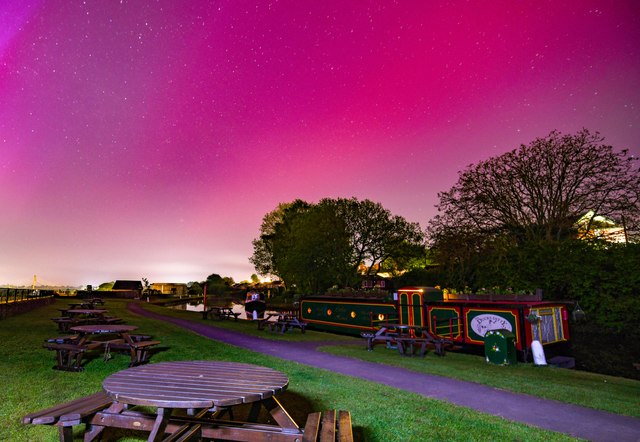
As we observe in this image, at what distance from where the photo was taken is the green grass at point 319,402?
15.5 ft

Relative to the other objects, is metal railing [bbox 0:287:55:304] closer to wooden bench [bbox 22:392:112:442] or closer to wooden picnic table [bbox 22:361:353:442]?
wooden bench [bbox 22:392:112:442]

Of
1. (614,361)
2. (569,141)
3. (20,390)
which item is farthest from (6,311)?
(569,141)

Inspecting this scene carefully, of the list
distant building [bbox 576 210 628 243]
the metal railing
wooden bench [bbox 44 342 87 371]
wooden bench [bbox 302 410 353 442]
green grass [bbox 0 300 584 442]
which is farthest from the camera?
the metal railing

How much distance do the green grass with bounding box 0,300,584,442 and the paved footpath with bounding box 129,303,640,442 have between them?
47cm

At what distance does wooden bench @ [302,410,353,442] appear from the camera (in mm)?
3273

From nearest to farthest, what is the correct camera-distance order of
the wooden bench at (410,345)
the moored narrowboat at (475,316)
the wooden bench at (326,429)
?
the wooden bench at (326,429) → the wooden bench at (410,345) → the moored narrowboat at (475,316)

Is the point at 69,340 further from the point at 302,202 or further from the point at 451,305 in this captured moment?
the point at 302,202

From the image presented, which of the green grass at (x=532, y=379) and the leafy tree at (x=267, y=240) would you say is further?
the leafy tree at (x=267, y=240)

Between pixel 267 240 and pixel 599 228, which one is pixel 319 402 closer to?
pixel 599 228

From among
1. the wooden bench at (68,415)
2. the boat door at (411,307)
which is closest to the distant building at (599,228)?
the boat door at (411,307)

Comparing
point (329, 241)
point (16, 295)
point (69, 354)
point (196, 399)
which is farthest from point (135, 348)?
point (329, 241)

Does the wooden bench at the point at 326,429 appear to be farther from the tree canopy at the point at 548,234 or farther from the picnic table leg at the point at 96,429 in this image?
the tree canopy at the point at 548,234

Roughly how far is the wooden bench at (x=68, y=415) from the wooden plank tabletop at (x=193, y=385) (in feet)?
1.08

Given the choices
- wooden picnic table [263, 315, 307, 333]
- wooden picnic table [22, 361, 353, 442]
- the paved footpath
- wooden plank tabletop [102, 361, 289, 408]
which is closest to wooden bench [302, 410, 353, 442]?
wooden picnic table [22, 361, 353, 442]
